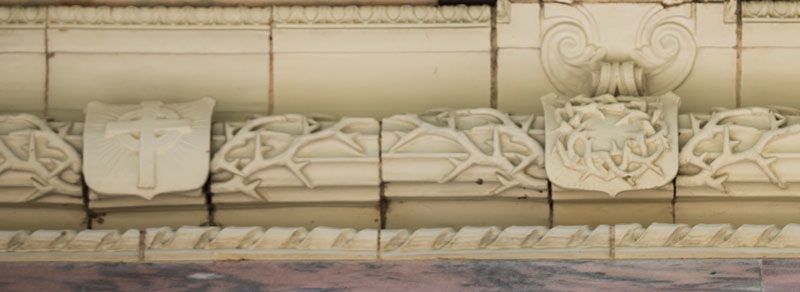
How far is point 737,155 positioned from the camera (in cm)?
975

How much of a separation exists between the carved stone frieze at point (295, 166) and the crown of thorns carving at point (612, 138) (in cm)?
84

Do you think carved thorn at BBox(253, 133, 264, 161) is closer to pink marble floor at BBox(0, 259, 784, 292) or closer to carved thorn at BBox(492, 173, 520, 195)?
pink marble floor at BBox(0, 259, 784, 292)

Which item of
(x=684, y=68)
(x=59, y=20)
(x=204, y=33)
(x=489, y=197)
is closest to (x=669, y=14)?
(x=684, y=68)

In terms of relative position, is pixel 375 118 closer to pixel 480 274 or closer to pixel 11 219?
pixel 480 274

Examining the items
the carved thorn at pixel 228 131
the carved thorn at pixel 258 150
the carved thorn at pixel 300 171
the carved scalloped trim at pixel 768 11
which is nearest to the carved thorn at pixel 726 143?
the carved scalloped trim at pixel 768 11

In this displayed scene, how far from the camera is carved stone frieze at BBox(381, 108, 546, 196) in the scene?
32.2ft

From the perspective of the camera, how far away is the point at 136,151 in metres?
9.86

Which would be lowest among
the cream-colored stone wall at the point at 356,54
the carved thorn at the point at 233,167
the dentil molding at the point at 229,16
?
the carved thorn at the point at 233,167

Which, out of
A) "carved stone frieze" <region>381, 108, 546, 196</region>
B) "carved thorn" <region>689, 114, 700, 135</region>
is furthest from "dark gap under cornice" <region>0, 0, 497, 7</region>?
"carved thorn" <region>689, 114, 700, 135</region>

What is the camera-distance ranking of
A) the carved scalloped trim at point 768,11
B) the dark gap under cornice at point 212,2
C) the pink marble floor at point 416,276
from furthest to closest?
the dark gap under cornice at point 212,2 < the carved scalloped trim at point 768,11 < the pink marble floor at point 416,276

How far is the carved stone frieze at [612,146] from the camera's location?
382 inches

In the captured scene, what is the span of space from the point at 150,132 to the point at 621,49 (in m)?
2.12

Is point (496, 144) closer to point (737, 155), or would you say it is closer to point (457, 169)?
point (457, 169)

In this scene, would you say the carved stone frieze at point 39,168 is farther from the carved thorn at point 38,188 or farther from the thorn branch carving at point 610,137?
the thorn branch carving at point 610,137
